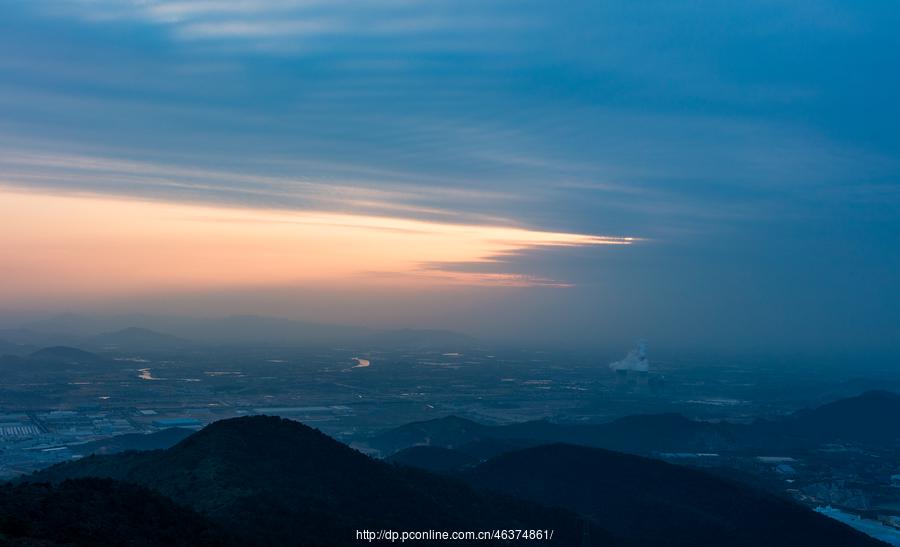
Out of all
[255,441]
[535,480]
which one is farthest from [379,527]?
[535,480]

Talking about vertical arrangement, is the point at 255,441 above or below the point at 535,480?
above

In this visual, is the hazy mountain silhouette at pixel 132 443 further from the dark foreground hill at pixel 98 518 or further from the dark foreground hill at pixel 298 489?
the dark foreground hill at pixel 98 518

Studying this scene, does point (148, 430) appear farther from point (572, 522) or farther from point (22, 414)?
point (572, 522)

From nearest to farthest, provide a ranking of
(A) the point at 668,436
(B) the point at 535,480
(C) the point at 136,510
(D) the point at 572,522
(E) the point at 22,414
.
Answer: (C) the point at 136,510 < (D) the point at 572,522 < (B) the point at 535,480 < (A) the point at 668,436 < (E) the point at 22,414

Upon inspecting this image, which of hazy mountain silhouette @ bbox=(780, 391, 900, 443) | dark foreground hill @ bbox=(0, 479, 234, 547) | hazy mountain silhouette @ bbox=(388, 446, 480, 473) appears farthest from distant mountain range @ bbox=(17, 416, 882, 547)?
hazy mountain silhouette @ bbox=(780, 391, 900, 443)

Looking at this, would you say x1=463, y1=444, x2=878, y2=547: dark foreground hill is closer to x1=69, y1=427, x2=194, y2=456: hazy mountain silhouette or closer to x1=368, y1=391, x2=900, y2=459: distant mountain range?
x1=368, y1=391, x2=900, y2=459: distant mountain range
